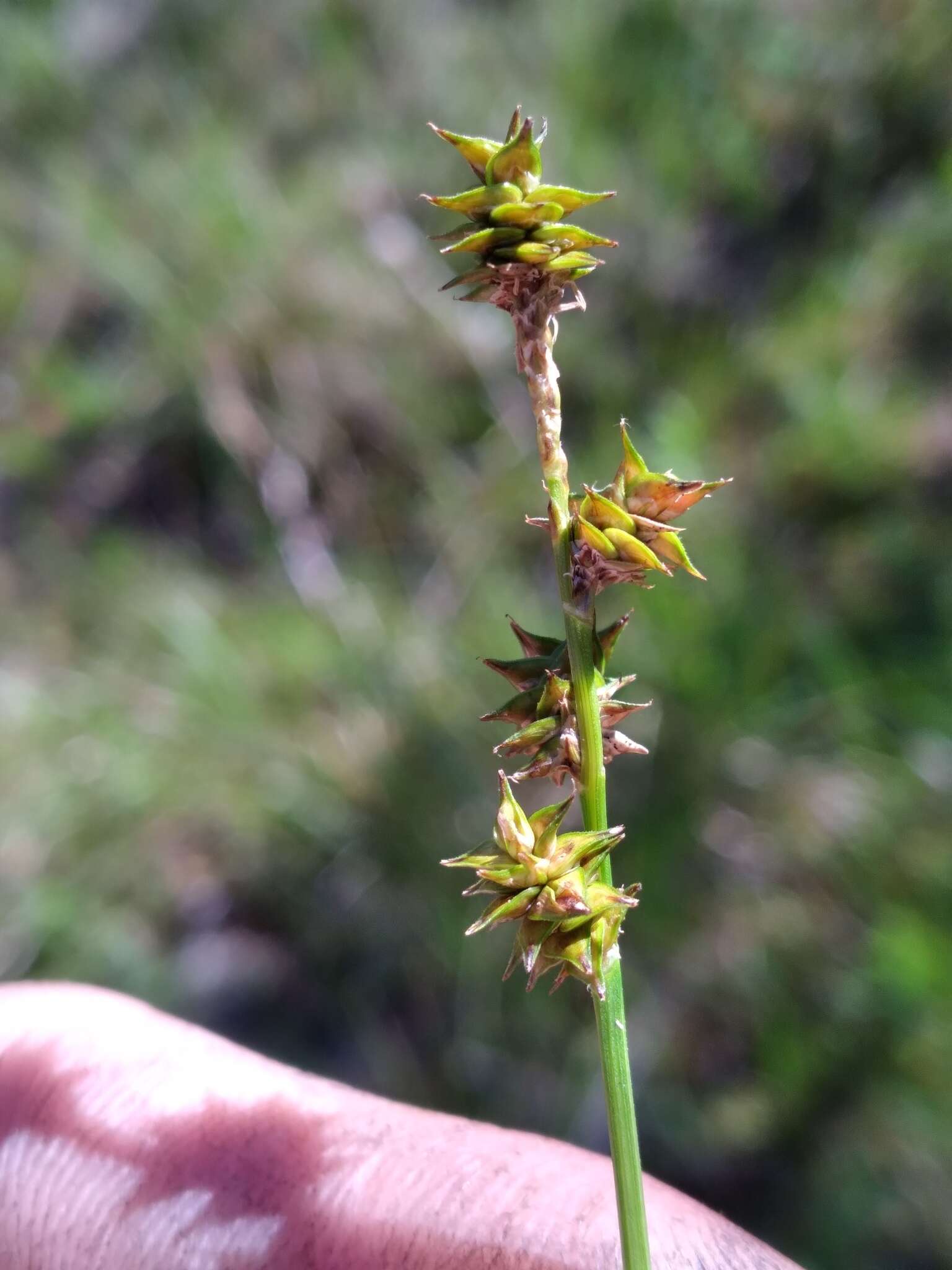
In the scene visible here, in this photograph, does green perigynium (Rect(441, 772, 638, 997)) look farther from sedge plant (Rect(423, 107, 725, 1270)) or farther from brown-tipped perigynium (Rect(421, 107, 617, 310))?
brown-tipped perigynium (Rect(421, 107, 617, 310))

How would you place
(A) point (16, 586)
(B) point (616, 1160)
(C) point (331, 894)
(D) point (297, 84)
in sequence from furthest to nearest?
(D) point (297, 84) → (A) point (16, 586) → (C) point (331, 894) → (B) point (616, 1160)

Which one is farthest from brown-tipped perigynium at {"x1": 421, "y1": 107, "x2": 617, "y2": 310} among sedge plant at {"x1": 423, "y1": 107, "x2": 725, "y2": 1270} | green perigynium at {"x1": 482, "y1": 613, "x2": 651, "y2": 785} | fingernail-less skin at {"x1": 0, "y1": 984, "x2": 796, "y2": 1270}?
fingernail-less skin at {"x1": 0, "y1": 984, "x2": 796, "y2": 1270}

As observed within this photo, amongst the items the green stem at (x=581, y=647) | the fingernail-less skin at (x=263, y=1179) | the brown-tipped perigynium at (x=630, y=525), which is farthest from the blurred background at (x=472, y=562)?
the brown-tipped perigynium at (x=630, y=525)

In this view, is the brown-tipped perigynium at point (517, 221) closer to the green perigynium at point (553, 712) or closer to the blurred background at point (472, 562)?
the green perigynium at point (553, 712)

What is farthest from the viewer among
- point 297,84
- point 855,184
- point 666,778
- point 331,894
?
point 297,84

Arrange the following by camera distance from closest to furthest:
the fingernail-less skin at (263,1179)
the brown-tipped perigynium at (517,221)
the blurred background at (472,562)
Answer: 1. the brown-tipped perigynium at (517,221)
2. the fingernail-less skin at (263,1179)
3. the blurred background at (472,562)

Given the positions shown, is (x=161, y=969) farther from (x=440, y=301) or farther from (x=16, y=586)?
(x=440, y=301)

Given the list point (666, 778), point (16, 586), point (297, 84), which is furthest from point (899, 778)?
point (297, 84)
